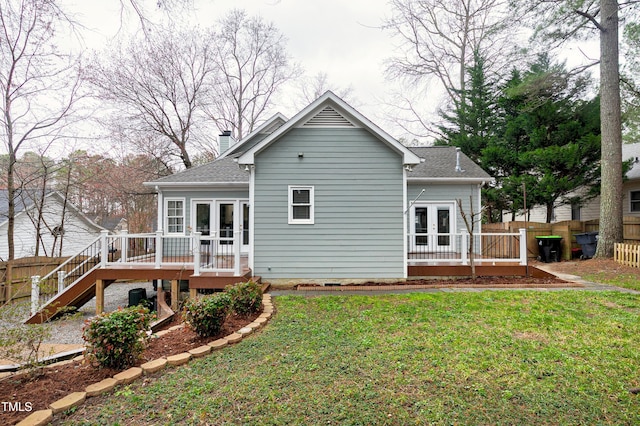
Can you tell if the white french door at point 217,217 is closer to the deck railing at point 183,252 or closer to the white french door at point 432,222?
the deck railing at point 183,252

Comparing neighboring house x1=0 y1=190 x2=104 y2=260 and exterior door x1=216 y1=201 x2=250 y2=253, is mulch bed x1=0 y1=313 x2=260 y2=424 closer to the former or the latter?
exterior door x1=216 y1=201 x2=250 y2=253

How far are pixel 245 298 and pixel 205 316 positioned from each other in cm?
112

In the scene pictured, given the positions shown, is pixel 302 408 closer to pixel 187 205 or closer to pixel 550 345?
pixel 550 345

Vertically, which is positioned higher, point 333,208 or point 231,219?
point 333,208

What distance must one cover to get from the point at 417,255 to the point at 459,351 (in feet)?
21.8

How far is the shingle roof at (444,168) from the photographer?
11.4m

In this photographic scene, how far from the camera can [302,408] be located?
2703 mm

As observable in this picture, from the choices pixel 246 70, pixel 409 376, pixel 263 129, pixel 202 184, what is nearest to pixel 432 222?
pixel 263 129

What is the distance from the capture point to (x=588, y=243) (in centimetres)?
1285

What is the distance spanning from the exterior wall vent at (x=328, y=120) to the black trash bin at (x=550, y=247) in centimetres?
1019

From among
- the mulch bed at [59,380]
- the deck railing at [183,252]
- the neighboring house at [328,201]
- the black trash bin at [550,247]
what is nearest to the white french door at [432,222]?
the neighboring house at [328,201]

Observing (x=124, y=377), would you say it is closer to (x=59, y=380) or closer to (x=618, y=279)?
(x=59, y=380)

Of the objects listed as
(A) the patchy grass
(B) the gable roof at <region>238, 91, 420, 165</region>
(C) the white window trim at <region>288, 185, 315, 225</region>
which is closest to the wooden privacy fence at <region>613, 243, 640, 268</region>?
(A) the patchy grass

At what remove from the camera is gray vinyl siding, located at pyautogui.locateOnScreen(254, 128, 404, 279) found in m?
8.70
